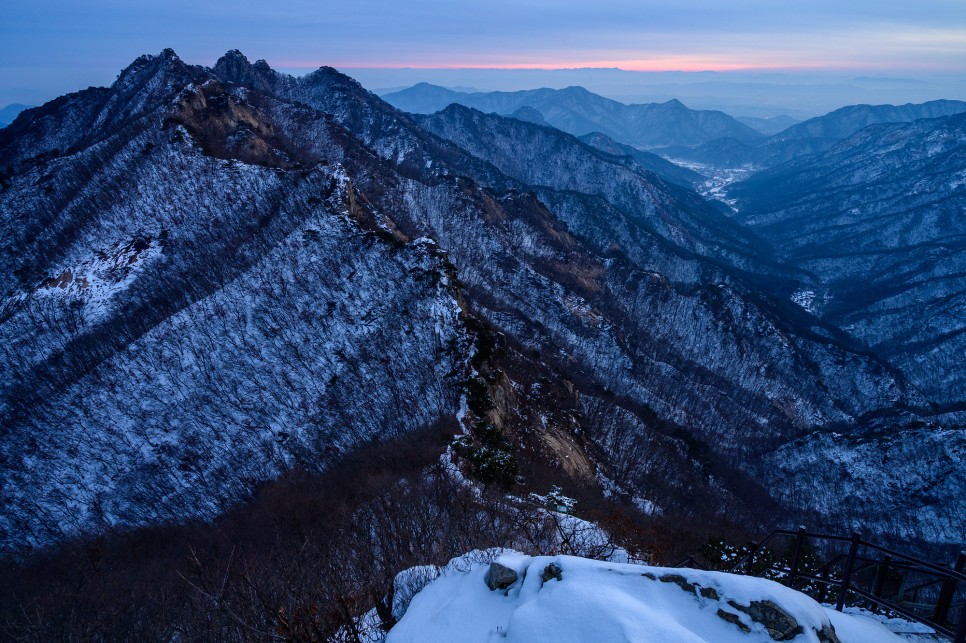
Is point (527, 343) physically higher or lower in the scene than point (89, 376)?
lower

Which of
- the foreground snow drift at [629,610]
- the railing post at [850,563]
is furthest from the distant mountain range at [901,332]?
the foreground snow drift at [629,610]

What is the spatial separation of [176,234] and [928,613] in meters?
67.8

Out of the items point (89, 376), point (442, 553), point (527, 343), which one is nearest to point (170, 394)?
point (89, 376)

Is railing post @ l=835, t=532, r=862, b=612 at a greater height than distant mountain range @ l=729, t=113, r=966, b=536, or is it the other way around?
railing post @ l=835, t=532, r=862, b=612

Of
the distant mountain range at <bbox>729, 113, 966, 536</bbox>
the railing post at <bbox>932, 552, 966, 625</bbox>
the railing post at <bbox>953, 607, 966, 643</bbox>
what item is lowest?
the distant mountain range at <bbox>729, 113, 966, 536</bbox>

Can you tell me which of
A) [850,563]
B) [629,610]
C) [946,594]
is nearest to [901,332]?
[946,594]

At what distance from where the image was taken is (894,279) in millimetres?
156125

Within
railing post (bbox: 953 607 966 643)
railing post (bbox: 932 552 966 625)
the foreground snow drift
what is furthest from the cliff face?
railing post (bbox: 953 607 966 643)

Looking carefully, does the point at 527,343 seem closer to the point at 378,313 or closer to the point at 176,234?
the point at 378,313

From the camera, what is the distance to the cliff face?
37656 mm

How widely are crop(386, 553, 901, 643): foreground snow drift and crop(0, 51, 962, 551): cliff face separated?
81.2 ft

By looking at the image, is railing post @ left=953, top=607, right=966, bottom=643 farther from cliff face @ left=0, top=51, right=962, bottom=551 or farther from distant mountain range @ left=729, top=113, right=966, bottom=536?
distant mountain range @ left=729, top=113, right=966, bottom=536

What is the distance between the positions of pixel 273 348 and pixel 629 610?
42.2m

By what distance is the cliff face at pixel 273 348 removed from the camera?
37.7 metres
